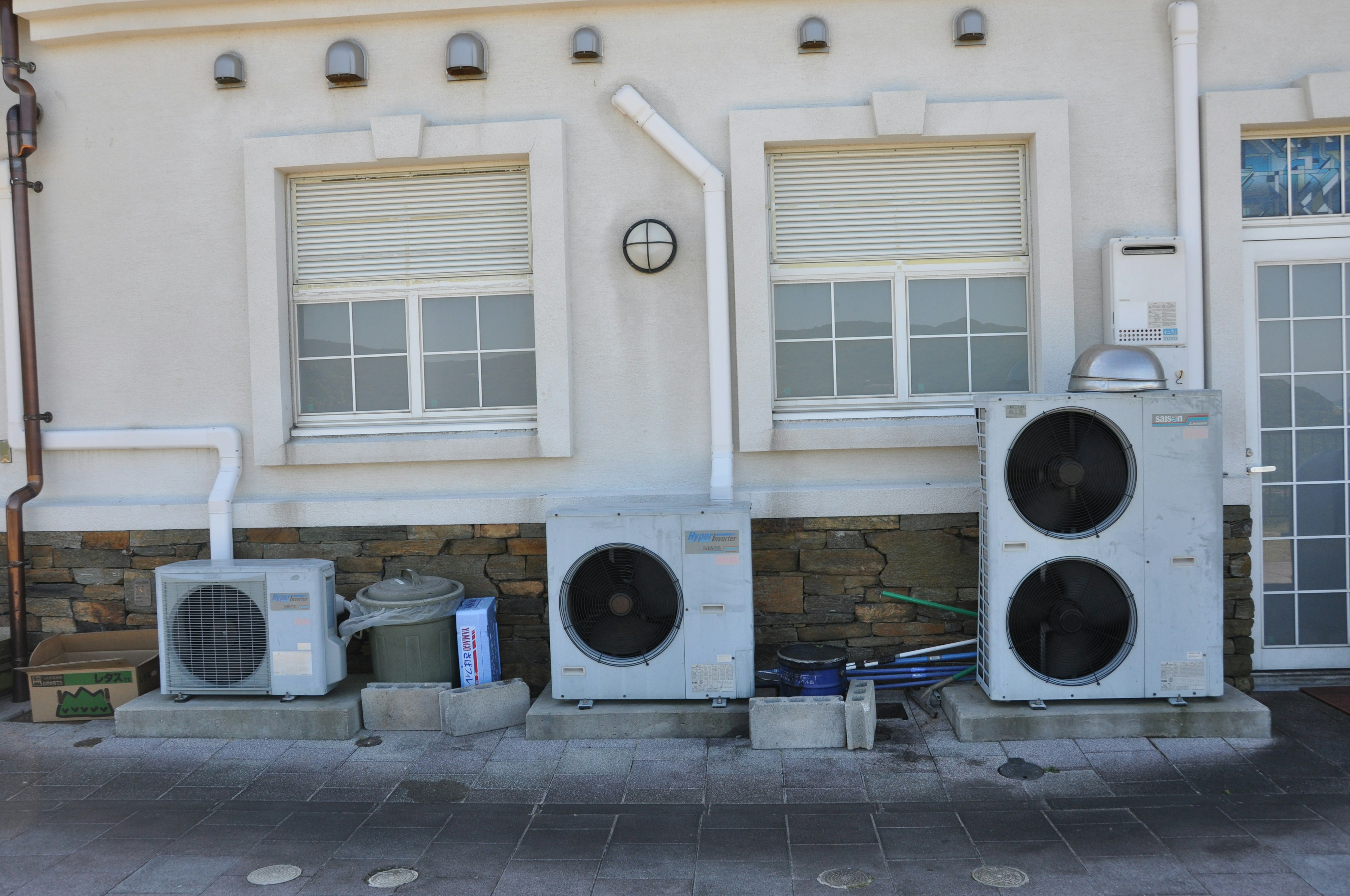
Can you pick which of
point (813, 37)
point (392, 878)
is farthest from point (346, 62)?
point (392, 878)

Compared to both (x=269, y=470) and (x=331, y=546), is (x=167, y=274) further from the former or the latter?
(x=331, y=546)

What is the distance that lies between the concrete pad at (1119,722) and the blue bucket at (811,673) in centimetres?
61

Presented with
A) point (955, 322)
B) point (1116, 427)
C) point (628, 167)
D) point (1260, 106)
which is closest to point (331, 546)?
point (628, 167)

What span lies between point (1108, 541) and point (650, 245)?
109 inches

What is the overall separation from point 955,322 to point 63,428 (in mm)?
5239

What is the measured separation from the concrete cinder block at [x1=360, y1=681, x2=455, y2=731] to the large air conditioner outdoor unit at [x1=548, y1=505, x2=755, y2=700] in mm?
654

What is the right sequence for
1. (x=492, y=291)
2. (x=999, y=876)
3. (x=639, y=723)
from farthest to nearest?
(x=492, y=291) < (x=639, y=723) < (x=999, y=876)

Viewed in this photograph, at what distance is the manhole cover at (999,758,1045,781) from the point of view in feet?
13.6

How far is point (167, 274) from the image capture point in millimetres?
5641

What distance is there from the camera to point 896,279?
5.44m

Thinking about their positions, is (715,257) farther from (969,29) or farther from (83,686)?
(83,686)

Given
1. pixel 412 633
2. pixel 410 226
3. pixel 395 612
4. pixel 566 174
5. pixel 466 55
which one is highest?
pixel 466 55

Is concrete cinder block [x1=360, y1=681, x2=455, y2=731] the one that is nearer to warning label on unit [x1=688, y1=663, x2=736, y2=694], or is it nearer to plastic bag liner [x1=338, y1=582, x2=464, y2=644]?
plastic bag liner [x1=338, y1=582, x2=464, y2=644]

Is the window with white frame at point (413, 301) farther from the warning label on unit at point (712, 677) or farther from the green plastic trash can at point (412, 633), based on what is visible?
the warning label on unit at point (712, 677)
